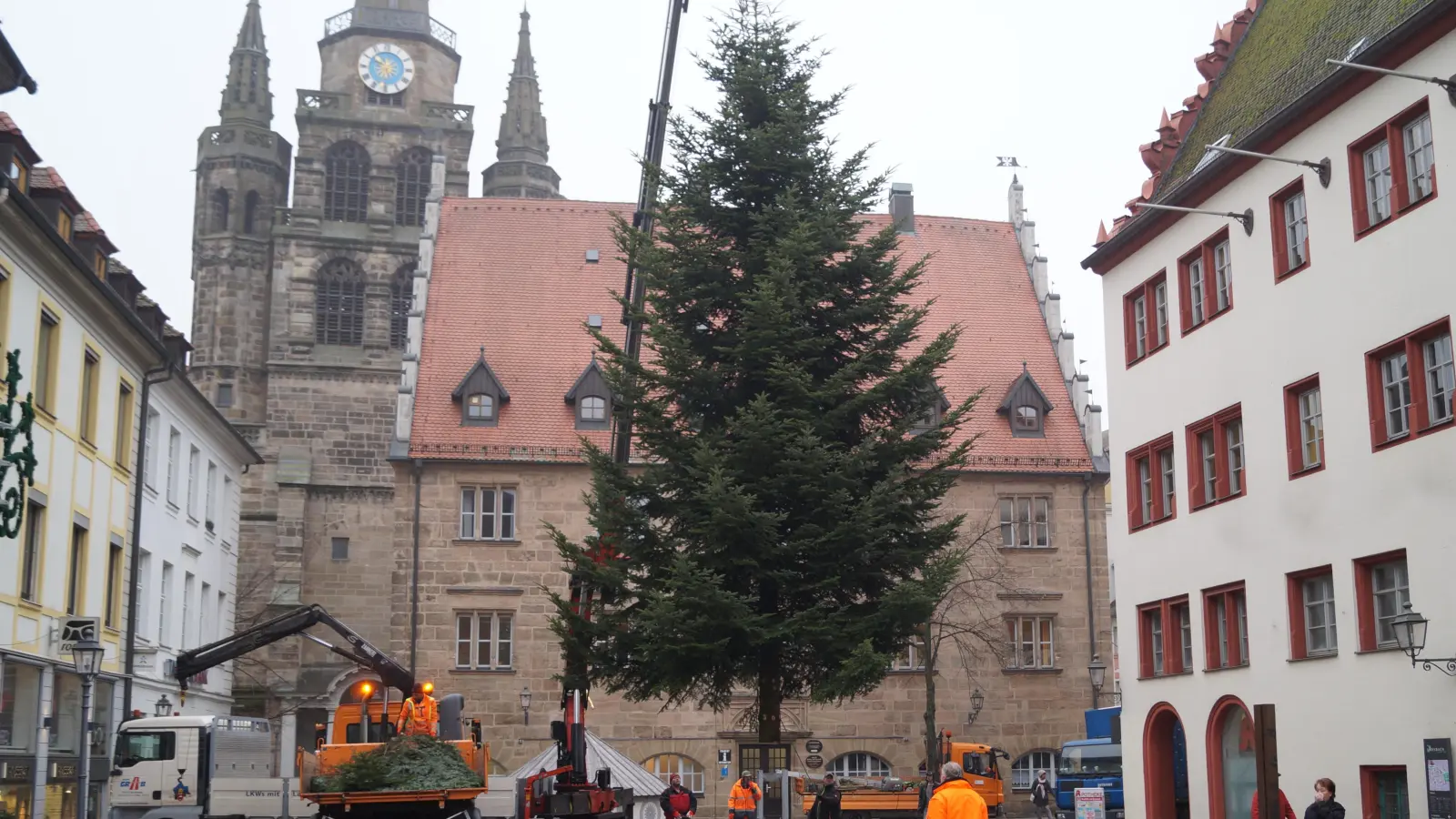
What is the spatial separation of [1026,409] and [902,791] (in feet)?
43.5

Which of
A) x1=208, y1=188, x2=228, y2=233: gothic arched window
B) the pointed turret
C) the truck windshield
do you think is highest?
the pointed turret

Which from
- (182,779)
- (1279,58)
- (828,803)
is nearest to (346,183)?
(182,779)

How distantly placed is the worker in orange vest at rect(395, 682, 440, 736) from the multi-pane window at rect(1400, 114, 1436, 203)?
13.7 metres

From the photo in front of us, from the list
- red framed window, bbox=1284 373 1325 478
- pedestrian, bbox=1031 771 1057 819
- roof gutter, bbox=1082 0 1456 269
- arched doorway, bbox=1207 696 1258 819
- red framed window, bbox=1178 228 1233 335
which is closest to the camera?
roof gutter, bbox=1082 0 1456 269

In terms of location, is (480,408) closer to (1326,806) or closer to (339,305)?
(339,305)

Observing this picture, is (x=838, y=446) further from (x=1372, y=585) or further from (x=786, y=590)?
(x=1372, y=585)

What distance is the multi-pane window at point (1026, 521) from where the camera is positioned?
143 ft

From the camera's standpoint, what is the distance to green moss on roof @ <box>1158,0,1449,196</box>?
21.9 metres

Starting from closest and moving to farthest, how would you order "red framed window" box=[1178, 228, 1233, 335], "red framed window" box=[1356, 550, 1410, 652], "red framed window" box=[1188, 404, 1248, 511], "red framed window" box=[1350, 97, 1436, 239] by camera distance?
"red framed window" box=[1350, 97, 1436, 239]
"red framed window" box=[1356, 550, 1410, 652]
"red framed window" box=[1188, 404, 1248, 511]
"red framed window" box=[1178, 228, 1233, 335]

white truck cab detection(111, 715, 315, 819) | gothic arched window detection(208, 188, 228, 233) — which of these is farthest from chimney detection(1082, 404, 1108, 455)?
gothic arched window detection(208, 188, 228, 233)

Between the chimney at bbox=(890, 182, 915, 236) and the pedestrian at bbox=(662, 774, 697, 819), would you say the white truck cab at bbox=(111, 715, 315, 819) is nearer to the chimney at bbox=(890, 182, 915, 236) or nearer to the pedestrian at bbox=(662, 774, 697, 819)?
the pedestrian at bbox=(662, 774, 697, 819)

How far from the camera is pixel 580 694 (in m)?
24.1

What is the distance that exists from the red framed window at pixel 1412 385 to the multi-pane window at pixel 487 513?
25.9m

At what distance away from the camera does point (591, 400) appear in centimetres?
4394
